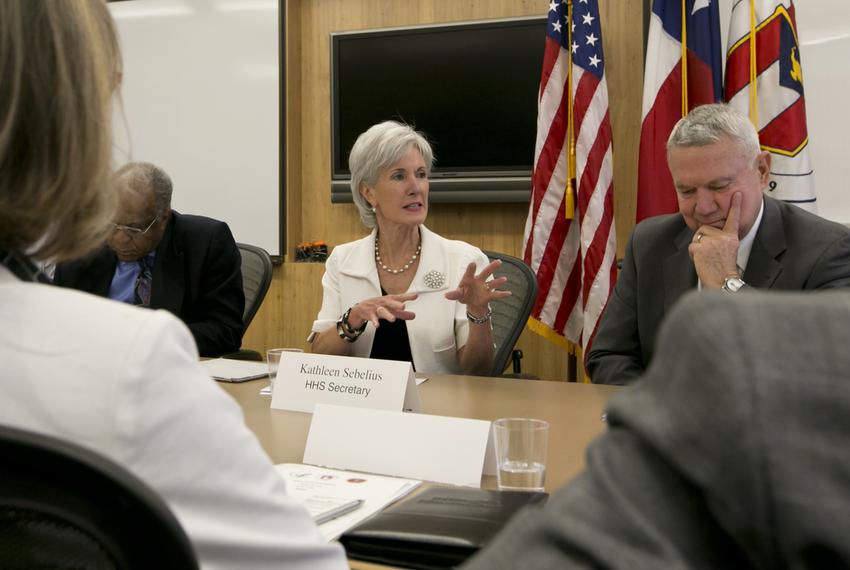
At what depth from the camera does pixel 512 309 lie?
2689 mm

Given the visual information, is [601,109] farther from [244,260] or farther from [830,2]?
[244,260]

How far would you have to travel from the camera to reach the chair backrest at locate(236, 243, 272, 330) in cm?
321

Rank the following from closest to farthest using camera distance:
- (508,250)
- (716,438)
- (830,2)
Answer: (716,438) → (830,2) → (508,250)

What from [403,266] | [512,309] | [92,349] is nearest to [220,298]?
[403,266]

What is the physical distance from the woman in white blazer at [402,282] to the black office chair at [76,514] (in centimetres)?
167

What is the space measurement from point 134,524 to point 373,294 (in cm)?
217

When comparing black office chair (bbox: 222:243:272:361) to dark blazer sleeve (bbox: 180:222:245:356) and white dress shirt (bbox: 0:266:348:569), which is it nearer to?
dark blazer sleeve (bbox: 180:222:245:356)

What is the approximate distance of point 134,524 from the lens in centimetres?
53

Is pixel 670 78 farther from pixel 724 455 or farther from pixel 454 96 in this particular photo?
pixel 724 455

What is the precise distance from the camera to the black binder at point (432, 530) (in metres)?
0.93

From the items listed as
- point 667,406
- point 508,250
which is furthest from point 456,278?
point 667,406

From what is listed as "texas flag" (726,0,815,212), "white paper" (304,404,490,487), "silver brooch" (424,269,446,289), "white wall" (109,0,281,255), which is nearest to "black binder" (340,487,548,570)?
"white paper" (304,404,490,487)

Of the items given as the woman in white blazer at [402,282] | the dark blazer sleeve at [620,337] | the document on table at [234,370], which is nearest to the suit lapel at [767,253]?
the dark blazer sleeve at [620,337]

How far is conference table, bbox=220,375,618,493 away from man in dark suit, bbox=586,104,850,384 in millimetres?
276
